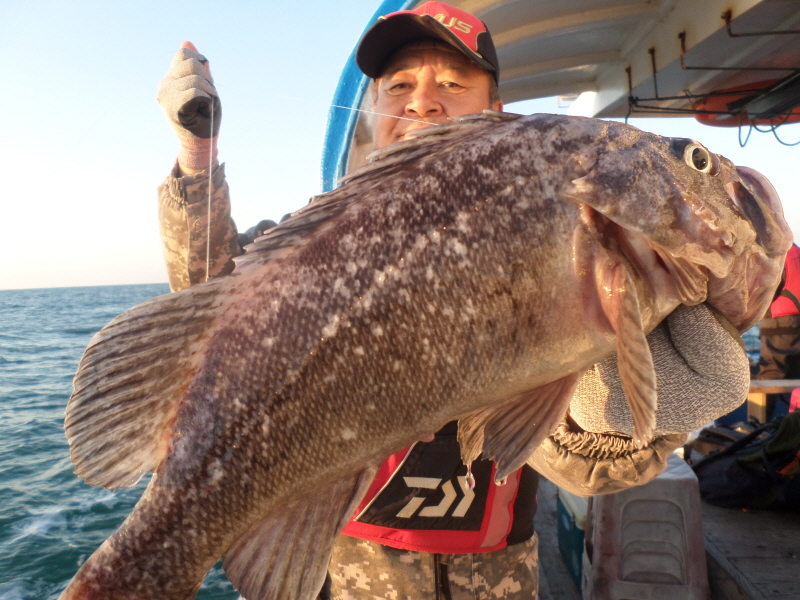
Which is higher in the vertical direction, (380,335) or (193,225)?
(193,225)

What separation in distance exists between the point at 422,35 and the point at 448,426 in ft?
6.37

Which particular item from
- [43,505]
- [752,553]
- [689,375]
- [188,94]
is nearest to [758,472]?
[752,553]

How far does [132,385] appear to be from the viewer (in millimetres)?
1338

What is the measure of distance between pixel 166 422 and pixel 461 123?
1.19m

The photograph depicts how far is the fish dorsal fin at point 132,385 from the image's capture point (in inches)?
51.4

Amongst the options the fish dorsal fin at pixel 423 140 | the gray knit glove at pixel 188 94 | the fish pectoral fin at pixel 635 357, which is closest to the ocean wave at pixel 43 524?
the gray knit glove at pixel 188 94

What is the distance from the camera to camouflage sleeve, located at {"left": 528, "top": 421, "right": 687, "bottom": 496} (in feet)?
5.91

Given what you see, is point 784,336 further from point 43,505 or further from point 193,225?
point 43,505

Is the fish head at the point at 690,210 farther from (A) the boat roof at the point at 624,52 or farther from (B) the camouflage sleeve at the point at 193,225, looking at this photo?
(A) the boat roof at the point at 624,52

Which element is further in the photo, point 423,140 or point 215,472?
point 423,140

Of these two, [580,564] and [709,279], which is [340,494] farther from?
[580,564]

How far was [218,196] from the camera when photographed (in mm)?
2377

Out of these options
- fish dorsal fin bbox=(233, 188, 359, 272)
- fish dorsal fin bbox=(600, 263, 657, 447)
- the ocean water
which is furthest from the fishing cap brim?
the ocean water

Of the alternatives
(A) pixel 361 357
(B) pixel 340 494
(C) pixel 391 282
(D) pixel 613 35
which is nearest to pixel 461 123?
(C) pixel 391 282
